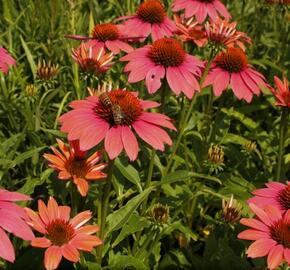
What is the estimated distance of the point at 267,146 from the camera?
2354 millimetres

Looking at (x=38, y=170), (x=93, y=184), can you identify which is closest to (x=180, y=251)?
(x=93, y=184)

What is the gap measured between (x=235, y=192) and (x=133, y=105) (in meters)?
0.71

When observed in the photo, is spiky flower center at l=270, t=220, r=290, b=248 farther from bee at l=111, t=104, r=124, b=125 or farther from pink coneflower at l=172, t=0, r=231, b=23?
pink coneflower at l=172, t=0, r=231, b=23

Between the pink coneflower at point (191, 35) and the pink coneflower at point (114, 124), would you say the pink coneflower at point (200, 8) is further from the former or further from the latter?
the pink coneflower at point (114, 124)

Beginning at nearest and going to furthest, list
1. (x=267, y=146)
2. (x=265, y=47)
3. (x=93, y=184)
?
(x=93, y=184) < (x=267, y=146) < (x=265, y=47)

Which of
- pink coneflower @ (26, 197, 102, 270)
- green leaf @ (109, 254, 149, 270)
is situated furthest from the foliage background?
pink coneflower @ (26, 197, 102, 270)

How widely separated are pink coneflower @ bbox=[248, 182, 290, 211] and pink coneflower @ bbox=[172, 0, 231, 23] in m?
0.89

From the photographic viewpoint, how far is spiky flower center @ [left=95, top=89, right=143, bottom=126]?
4.48 feet

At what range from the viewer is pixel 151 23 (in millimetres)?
2131

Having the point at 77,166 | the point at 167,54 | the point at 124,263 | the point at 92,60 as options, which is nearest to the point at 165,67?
the point at 167,54

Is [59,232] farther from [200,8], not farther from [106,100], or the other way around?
[200,8]

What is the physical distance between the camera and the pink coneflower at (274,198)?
5.04 ft

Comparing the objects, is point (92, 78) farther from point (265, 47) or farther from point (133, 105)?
point (265, 47)

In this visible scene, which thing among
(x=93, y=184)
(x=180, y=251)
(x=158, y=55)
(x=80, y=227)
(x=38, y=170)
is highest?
(x=158, y=55)
